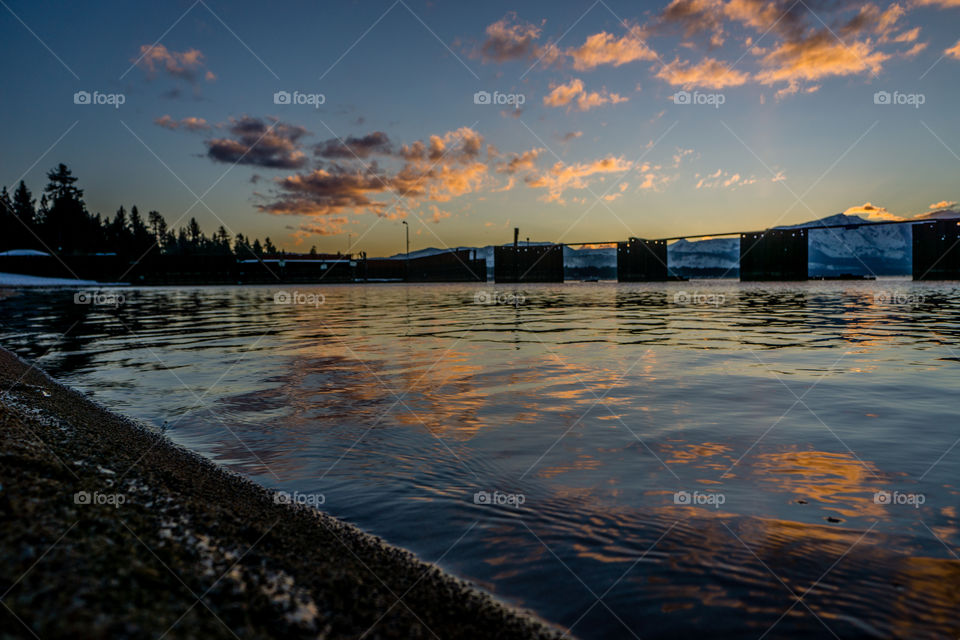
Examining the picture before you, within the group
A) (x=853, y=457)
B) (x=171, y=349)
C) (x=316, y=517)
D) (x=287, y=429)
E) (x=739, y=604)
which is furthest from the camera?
(x=171, y=349)

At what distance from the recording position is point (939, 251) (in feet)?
579

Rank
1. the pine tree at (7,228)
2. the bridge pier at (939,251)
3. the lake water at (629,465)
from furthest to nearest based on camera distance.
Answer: the bridge pier at (939,251)
the pine tree at (7,228)
the lake water at (629,465)

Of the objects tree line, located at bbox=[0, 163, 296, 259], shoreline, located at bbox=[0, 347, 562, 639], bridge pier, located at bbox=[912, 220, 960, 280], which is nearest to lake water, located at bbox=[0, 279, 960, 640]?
shoreline, located at bbox=[0, 347, 562, 639]

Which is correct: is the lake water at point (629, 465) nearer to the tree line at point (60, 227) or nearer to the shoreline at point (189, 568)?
the shoreline at point (189, 568)

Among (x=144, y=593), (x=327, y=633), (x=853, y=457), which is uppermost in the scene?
(x=144, y=593)

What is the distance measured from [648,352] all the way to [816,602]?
11561 mm

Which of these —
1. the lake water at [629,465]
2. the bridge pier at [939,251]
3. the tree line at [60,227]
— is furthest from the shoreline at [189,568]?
the bridge pier at [939,251]

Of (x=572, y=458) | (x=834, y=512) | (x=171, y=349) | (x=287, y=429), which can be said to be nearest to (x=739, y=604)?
(x=834, y=512)

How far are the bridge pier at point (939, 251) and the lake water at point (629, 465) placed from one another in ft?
686

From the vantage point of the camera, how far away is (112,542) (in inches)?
115

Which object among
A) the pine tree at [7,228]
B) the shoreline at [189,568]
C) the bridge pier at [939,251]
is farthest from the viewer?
the bridge pier at [939,251]

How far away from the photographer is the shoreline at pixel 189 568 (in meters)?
2.34

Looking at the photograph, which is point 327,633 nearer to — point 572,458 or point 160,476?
point 160,476

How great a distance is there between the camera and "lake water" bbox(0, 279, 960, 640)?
3.36 metres
